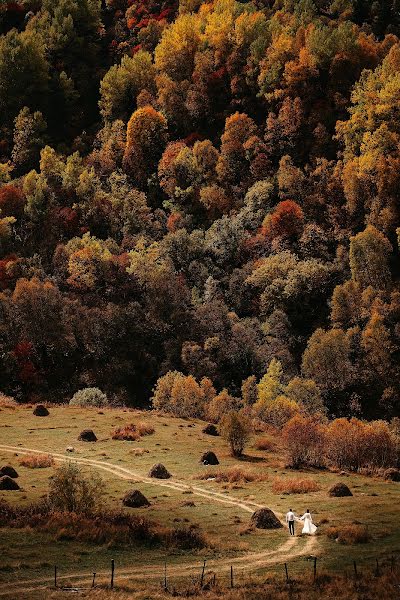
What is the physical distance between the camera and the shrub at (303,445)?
272 feet

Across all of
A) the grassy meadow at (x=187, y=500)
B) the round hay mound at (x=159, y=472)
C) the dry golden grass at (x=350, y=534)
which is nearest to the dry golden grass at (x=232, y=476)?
the grassy meadow at (x=187, y=500)

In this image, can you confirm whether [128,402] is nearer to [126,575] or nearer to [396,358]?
[396,358]

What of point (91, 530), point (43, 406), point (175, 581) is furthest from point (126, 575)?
point (43, 406)

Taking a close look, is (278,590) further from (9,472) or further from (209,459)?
(209,459)

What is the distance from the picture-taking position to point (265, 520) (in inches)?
2344

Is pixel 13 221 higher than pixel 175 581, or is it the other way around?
pixel 13 221

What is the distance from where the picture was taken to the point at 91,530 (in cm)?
5544

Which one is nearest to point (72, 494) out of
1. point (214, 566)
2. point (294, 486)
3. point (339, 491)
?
point (214, 566)

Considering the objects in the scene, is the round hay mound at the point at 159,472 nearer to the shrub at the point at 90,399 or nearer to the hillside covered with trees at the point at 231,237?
the hillside covered with trees at the point at 231,237

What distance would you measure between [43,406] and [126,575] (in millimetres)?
58438

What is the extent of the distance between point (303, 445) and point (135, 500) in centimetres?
2418

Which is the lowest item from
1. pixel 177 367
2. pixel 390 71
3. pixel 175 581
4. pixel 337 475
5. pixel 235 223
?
pixel 175 581

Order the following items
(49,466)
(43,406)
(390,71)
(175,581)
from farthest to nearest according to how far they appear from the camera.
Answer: (390,71)
(43,406)
(49,466)
(175,581)

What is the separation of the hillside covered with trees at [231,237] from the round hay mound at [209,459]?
29516 mm
